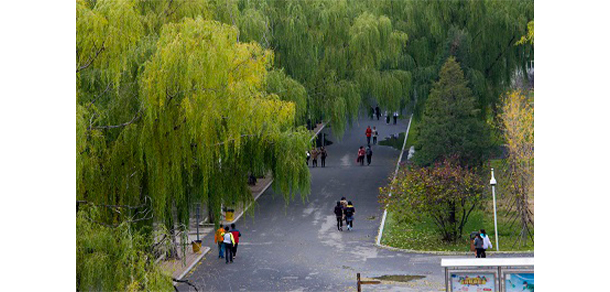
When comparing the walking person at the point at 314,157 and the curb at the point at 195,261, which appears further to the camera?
the walking person at the point at 314,157


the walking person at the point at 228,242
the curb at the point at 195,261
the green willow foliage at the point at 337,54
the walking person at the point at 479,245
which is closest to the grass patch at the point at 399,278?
the walking person at the point at 479,245

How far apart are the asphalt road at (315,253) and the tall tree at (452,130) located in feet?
11.3

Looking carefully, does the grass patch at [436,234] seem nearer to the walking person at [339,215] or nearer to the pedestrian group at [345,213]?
the pedestrian group at [345,213]

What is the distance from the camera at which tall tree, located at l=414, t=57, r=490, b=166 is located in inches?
1529

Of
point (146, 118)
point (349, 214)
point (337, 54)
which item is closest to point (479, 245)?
point (349, 214)

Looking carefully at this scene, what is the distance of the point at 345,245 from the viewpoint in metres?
32.0

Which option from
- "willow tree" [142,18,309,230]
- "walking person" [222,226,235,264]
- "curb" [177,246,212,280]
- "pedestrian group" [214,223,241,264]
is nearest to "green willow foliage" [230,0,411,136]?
"curb" [177,246,212,280]

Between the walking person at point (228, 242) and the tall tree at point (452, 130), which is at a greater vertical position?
the tall tree at point (452, 130)

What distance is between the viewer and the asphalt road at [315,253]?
26469mm

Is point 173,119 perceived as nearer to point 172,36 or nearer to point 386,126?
point 172,36

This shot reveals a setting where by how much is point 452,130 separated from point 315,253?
36.0 feet

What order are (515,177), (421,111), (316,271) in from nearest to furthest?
(316,271), (515,177), (421,111)
